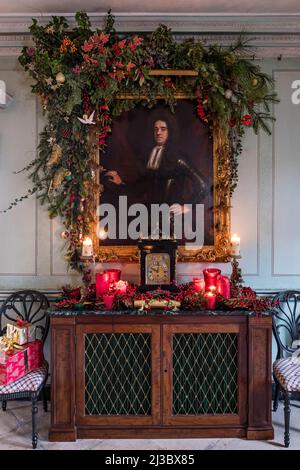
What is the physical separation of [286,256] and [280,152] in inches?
40.6

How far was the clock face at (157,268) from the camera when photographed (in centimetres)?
316

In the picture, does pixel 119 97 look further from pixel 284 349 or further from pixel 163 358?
pixel 284 349

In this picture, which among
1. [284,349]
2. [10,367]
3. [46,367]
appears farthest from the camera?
[284,349]

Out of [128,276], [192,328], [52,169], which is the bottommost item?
[192,328]

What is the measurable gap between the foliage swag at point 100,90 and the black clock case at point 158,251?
70 cm

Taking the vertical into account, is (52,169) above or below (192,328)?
above

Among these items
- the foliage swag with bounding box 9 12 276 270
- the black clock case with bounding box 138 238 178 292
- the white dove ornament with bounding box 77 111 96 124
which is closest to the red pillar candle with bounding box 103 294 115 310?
the black clock case with bounding box 138 238 178 292

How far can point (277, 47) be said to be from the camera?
3562 millimetres

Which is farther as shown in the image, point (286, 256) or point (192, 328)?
point (286, 256)

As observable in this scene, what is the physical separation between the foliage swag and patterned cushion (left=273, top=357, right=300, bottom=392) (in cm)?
167

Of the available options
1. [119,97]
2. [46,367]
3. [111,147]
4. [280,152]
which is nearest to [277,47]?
[280,152]

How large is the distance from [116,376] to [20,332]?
3.02 ft

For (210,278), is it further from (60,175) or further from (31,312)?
(31,312)

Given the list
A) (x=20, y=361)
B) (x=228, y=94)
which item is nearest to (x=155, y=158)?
(x=228, y=94)
